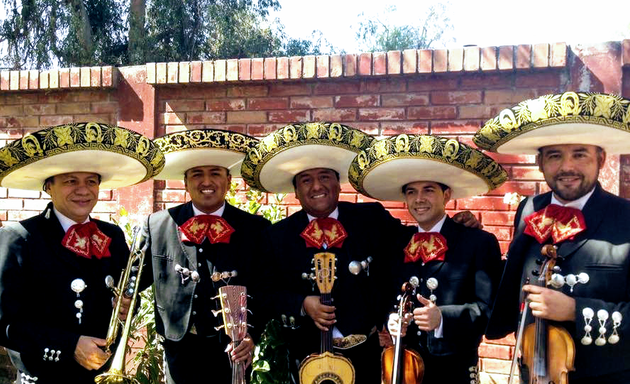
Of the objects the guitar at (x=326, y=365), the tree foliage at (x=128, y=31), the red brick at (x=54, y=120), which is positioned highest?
the tree foliage at (x=128, y=31)

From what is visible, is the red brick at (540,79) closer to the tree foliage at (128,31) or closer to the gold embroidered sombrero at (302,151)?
the gold embroidered sombrero at (302,151)

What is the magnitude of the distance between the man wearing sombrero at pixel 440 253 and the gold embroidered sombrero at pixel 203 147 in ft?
2.49

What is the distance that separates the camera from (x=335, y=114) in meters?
5.59

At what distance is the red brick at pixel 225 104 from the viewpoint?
19.1 ft

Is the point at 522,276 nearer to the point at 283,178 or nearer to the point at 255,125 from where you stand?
the point at 283,178

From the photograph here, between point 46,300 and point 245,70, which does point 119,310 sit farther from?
point 245,70

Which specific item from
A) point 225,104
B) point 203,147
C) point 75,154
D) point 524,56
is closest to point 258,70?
point 225,104

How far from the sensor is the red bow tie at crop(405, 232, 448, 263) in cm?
372

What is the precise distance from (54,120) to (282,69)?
2323mm

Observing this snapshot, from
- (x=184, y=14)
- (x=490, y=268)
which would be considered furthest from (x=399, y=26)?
(x=490, y=268)

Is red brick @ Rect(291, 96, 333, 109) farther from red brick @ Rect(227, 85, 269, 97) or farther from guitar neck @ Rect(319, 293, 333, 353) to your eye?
guitar neck @ Rect(319, 293, 333, 353)

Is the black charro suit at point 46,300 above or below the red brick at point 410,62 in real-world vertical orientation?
below

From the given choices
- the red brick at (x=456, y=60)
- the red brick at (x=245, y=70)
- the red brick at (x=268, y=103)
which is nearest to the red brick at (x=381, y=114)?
the red brick at (x=456, y=60)

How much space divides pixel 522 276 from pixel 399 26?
32.1m
